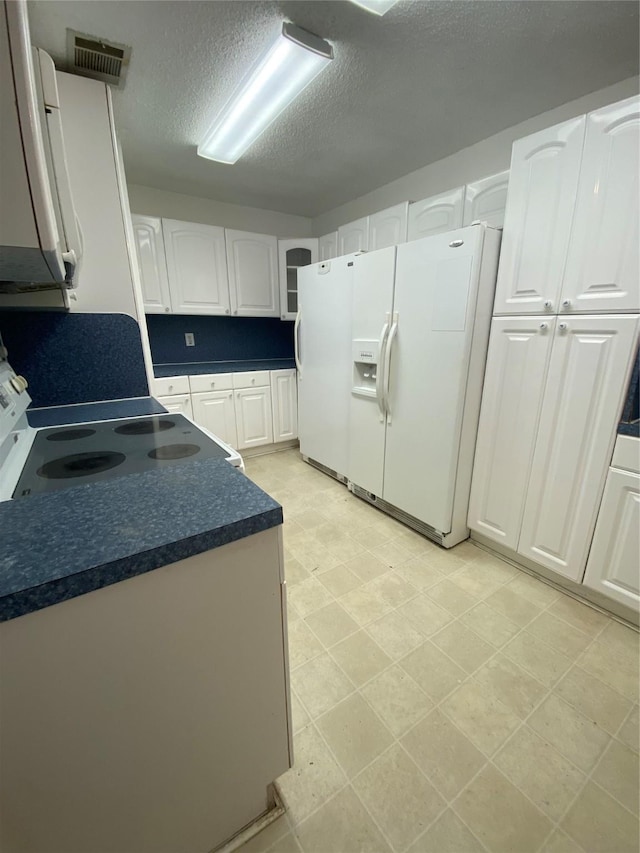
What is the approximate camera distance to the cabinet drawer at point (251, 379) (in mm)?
3173

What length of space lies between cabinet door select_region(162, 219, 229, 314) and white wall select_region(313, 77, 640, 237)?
1357 millimetres

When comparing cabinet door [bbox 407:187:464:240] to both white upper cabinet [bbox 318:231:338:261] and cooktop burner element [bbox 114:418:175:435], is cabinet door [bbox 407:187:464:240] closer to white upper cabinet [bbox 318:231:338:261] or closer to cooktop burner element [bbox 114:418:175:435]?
white upper cabinet [bbox 318:231:338:261]

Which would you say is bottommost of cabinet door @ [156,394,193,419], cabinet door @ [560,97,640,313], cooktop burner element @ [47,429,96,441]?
cabinet door @ [156,394,193,419]

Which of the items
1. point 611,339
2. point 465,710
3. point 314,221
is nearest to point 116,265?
point 611,339

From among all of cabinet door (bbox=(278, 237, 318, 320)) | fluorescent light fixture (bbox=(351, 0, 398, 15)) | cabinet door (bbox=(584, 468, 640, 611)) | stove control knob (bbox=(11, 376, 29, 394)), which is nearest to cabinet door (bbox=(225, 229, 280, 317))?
cabinet door (bbox=(278, 237, 318, 320))

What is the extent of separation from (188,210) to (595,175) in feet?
10.1

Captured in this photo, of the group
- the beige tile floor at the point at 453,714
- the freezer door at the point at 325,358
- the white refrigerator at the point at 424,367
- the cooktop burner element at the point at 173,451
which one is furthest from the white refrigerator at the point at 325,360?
the cooktop burner element at the point at 173,451

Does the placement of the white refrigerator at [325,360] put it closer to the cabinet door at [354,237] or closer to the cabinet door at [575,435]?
the cabinet door at [354,237]

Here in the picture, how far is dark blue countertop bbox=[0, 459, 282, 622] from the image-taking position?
490 mm

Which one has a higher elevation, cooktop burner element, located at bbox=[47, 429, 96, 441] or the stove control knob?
the stove control knob

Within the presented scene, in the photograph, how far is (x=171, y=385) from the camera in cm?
287

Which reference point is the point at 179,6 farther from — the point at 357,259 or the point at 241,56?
the point at 357,259

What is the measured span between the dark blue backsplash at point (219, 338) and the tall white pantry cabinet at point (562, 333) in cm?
267

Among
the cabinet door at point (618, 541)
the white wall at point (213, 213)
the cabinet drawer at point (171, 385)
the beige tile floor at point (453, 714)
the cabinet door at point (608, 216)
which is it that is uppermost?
the white wall at point (213, 213)
